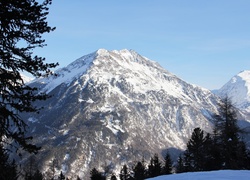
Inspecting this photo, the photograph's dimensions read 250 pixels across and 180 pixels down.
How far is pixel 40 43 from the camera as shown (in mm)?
15617

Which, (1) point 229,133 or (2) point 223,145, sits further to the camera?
(2) point 223,145

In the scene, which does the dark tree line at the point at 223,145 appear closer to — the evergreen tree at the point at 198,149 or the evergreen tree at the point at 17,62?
the evergreen tree at the point at 198,149

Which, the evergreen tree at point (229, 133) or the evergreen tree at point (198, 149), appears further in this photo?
the evergreen tree at point (198, 149)

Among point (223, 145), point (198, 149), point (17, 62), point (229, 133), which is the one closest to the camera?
point (17, 62)

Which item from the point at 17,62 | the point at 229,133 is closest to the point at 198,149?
the point at 229,133

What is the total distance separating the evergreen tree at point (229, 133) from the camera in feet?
129

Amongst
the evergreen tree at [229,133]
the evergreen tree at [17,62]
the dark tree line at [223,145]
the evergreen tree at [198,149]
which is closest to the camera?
the evergreen tree at [17,62]

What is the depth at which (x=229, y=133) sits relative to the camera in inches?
1547

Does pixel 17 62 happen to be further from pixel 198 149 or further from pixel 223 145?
pixel 198 149

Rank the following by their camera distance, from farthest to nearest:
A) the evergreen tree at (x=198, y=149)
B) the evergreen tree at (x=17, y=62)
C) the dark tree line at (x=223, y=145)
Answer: the evergreen tree at (x=198, y=149) → the dark tree line at (x=223, y=145) → the evergreen tree at (x=17, y=62)

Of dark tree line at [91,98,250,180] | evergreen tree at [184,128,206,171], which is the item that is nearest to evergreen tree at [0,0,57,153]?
dark tree line at [91,98,250,180]

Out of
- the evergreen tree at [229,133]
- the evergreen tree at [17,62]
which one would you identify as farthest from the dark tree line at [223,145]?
the evergreen tree at [17,62]

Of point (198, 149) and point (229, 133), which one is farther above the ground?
point (229, 133)

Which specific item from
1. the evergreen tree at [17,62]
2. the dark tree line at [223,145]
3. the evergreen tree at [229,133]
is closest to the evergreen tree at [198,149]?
the dark tree line at [223,145]
